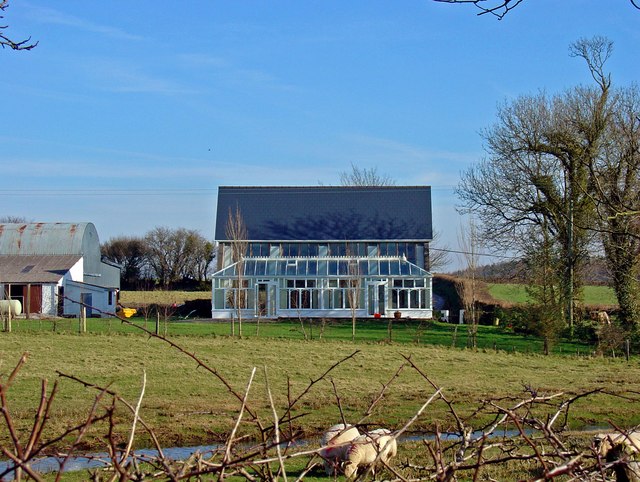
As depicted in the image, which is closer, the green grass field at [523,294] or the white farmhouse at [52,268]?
the green grass field at [523,294]

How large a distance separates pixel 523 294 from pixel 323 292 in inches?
634

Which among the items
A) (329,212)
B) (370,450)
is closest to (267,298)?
(329,212)

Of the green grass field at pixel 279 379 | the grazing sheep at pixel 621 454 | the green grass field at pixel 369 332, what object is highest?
the grazing sheep at pixel 621 454

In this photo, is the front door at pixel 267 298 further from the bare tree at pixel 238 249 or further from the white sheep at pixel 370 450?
the white sheep at pixel 370 450

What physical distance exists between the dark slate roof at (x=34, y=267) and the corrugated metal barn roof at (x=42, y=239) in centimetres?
60

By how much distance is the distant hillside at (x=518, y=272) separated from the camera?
38750 mm

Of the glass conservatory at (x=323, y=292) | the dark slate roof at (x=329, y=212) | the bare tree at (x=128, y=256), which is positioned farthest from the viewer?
the bare tree at (x=128, y=256)

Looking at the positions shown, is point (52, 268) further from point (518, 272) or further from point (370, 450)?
point (370, 450)

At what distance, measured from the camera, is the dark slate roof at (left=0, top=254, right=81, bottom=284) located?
51.5 meters

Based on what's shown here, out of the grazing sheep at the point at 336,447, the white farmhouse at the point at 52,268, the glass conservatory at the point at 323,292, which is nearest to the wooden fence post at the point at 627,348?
the glass conservatory at the point at 323,292

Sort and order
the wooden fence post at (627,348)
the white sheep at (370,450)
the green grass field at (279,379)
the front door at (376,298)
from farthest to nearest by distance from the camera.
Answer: the front door at (376,298), the wooden fence post at (627,348), the green grass field at (279,379), the white sheep at (370,450)

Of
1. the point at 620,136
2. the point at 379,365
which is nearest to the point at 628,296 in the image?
the point at 620,136

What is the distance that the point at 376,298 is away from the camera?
5053 cm

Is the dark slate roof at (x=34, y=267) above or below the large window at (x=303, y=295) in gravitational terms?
above
